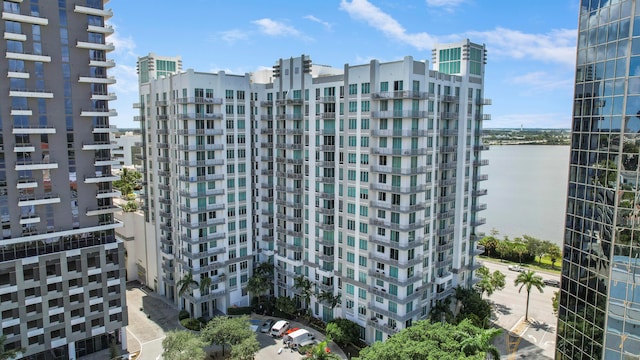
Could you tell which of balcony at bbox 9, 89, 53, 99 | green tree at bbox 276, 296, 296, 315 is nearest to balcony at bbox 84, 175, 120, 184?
balcony at bbox 9, 89, 53, 99

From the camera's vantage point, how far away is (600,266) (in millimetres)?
31578

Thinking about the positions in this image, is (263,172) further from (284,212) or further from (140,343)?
(140,343)

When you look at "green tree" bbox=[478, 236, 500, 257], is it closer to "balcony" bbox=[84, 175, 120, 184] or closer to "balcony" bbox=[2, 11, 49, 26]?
"balcony" bbox=[84, 175, 120, 184]

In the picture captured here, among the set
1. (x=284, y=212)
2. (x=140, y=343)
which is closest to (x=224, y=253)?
(x=284, y=212)

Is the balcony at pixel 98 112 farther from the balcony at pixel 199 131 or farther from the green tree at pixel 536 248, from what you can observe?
the green tree at pixel 536 248

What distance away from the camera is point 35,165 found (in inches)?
1751

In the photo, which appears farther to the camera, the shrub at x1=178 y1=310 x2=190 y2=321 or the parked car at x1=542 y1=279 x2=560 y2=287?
the parked car at x1=542 y1=279 x2=560 y2=287

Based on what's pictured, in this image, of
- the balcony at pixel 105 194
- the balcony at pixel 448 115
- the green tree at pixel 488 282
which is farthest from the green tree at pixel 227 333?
the balcony at pixel 448 115

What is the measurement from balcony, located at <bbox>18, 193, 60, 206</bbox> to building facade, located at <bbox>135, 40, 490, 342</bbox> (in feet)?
51.1

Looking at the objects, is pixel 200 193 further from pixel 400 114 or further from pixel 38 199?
pixel 400 114

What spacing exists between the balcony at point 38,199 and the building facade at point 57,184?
0.30 feet

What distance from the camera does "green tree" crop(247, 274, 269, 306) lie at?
196 feet

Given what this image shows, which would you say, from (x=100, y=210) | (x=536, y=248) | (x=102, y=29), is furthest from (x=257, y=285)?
(x=536, y=248)

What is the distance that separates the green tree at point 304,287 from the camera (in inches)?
2259
